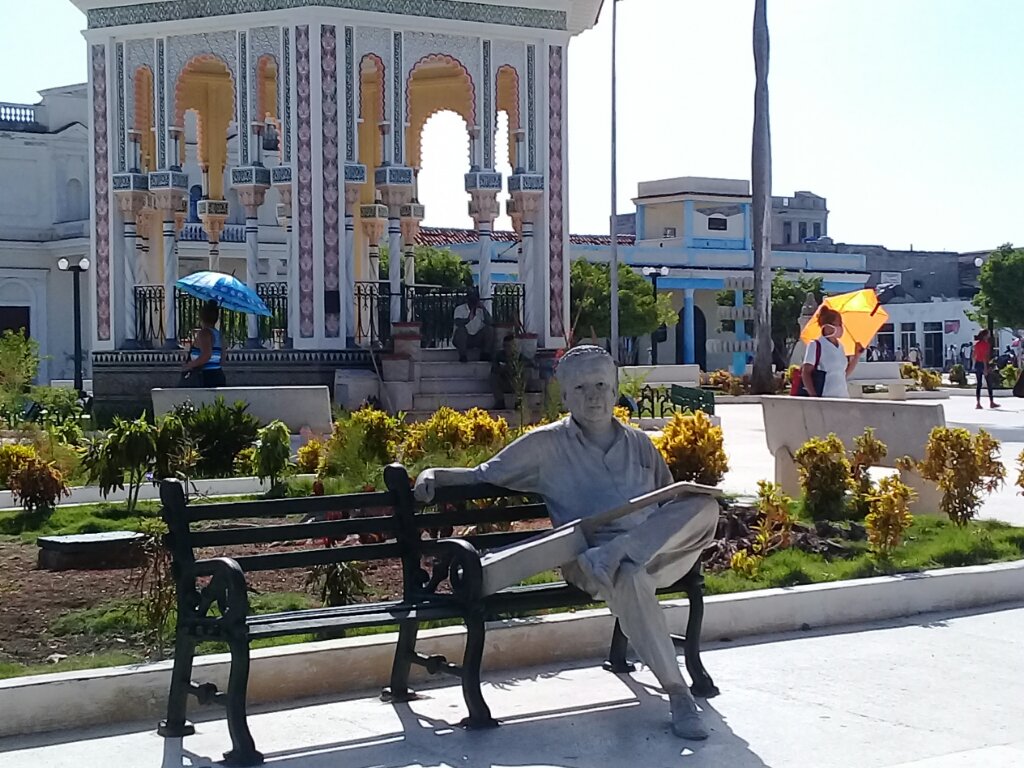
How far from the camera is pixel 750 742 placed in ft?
17.1

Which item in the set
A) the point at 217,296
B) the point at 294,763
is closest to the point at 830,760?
the point at 294,763

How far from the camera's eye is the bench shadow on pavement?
16.4 ft

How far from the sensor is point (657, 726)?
17.9 feet

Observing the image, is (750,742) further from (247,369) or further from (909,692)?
(247,369)

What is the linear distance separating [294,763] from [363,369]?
15.8 meters

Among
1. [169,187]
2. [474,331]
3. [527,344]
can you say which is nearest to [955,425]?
[527,344]

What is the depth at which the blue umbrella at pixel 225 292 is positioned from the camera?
18.8 meters

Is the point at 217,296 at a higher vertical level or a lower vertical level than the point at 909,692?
higher

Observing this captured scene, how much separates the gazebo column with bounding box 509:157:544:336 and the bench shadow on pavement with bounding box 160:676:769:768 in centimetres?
1647

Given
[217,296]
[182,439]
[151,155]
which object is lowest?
[182,439]

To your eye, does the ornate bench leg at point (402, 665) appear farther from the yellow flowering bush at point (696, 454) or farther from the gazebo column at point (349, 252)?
the gazebo column at point (349, 252)

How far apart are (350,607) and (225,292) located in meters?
13.8

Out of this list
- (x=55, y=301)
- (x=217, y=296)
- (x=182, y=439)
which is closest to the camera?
(x=182, y=439)

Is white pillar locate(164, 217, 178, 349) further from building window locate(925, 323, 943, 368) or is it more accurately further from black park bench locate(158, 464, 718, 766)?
building window locate(925, 323, 943, 368)
